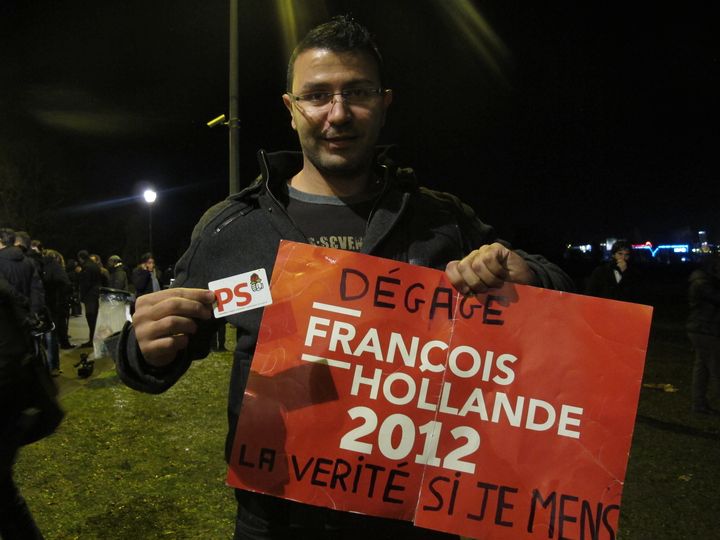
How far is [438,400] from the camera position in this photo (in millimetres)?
1540

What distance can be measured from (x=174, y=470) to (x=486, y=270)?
4.34 meters

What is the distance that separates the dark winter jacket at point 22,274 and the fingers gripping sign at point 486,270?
22.8 feet

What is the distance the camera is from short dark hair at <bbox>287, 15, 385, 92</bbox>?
1.70m

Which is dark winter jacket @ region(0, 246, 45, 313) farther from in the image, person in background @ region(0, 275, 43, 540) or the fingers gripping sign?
the fingers gripping sign

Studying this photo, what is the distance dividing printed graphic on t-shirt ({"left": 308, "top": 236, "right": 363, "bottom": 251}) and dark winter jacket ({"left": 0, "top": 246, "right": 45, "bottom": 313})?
21.4ft

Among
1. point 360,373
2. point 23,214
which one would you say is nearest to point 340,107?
point 360,373

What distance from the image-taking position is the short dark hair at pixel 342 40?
170 cm

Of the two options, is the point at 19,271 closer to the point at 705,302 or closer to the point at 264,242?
the point at 264,242

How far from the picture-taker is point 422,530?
158 centimetres

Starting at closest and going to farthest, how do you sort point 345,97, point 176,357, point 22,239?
point 176,357
point 345,97
point 22,239

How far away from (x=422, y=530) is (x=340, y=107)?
126cm

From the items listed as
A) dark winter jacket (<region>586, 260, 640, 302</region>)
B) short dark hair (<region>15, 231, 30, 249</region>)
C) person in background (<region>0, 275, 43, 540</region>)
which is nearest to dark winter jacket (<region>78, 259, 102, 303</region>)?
short dark hair (<region>15, 231, 30, 249</region>)

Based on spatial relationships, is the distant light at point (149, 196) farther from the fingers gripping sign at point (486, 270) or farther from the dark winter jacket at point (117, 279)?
the fingers gripping sign at point (486, 270)

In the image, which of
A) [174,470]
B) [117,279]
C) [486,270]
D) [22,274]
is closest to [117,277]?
[117,279]
